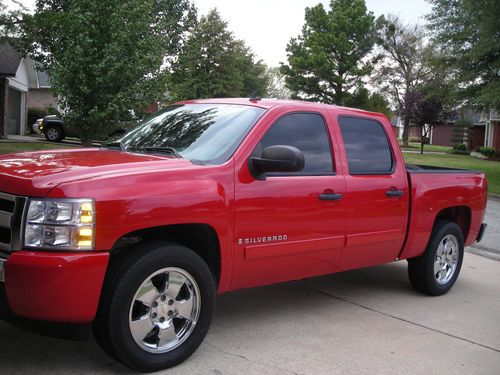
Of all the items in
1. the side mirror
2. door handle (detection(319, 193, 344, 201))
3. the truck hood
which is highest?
the side mirror

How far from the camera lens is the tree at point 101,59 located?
14.3m

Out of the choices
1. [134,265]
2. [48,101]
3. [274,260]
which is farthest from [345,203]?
[48,101]

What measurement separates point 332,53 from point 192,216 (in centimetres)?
5027

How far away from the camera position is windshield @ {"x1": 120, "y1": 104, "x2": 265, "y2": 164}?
14.2 ft

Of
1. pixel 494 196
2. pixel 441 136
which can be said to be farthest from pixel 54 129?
pixel 441 136

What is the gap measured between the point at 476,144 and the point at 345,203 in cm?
5097

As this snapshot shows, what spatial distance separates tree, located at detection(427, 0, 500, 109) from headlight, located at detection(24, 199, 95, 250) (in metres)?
20.1

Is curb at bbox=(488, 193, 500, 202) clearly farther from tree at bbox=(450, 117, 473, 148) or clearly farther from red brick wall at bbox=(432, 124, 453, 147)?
red brick wall at bbox=(432, 124, 453, 147)

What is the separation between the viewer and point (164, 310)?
379 cm

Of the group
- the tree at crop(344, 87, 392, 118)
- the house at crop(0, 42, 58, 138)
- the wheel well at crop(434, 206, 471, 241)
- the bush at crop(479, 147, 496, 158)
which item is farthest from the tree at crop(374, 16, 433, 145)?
the wheel well at crop(434, 206, 471, 241)

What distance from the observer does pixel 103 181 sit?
11.3 feet

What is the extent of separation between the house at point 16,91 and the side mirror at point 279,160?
16405 mm

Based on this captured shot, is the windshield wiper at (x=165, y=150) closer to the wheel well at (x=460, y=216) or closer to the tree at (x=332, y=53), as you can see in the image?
→ the wheel well at (x=460, y=216)

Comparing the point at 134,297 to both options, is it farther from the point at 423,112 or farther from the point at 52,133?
the point at 423,112
